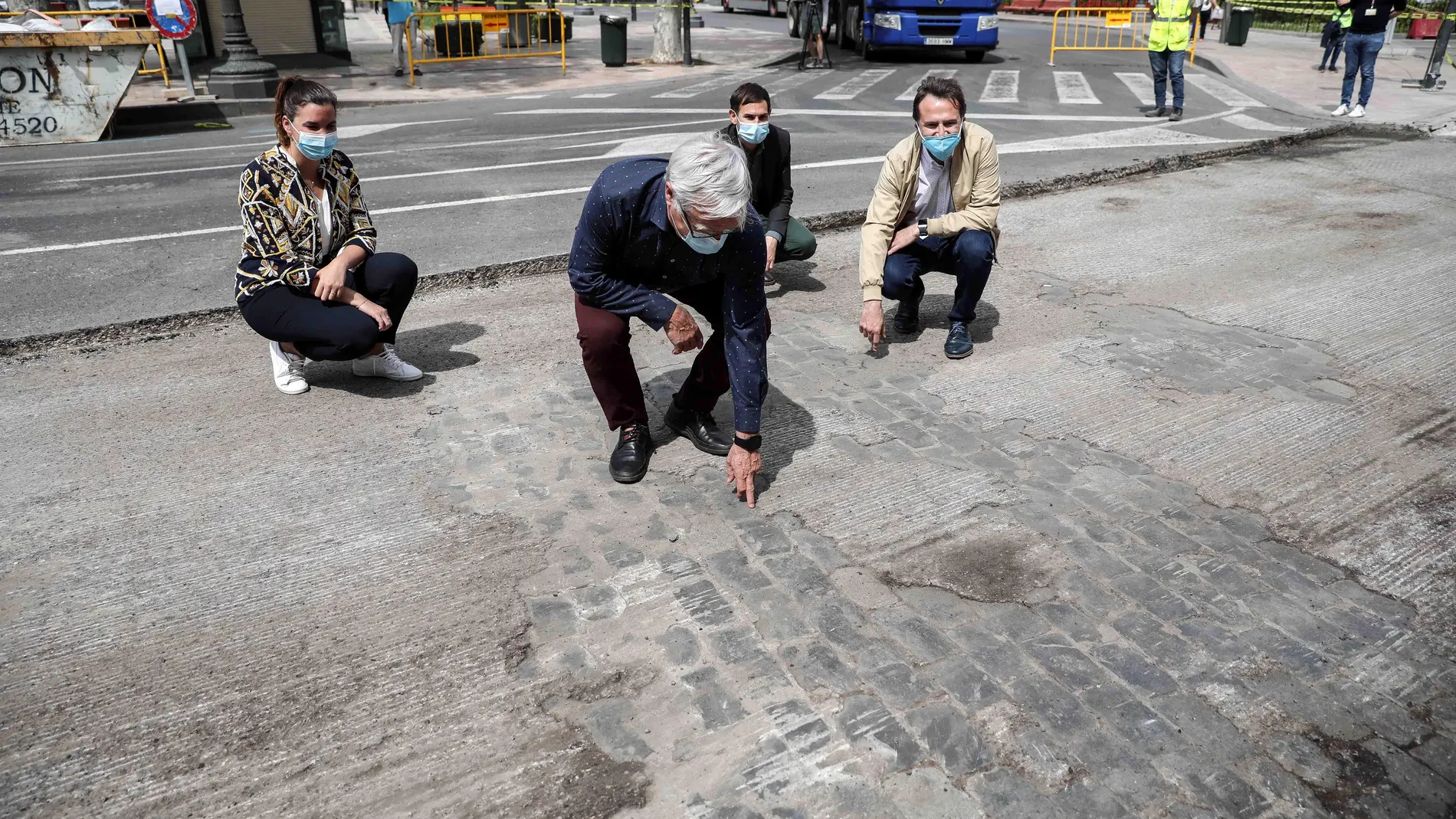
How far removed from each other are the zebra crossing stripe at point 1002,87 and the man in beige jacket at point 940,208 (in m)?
9.78

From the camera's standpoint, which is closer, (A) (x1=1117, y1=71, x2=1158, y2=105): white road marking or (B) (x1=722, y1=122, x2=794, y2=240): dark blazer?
(B) (x1=722, y1=122, x2=794, y2=240): dark blazer

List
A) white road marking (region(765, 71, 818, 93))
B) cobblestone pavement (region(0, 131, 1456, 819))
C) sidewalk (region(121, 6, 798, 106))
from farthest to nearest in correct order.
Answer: white road marking (region(765, 71, 818, 93)) < sidewalk (region(121, 6, 798, 106)) < cobblestone pavement (region(0, 131, 1456, 819))

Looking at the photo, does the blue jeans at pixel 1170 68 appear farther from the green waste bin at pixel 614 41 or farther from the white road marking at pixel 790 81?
the green waste bin at pixel 614 41

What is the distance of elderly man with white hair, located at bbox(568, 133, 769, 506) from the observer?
10.1 feet

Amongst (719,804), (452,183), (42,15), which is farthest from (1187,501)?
(42,15)

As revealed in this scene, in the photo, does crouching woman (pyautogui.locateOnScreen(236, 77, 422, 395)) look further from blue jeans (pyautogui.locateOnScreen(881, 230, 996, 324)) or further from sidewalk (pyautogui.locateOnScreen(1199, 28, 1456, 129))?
sidewalk (pyautogui.locateOnScreen(1199, 28, 1456, 129))

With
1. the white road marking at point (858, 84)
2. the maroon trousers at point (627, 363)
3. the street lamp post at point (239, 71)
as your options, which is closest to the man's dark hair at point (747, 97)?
the maroon trousers at point (627, 363)

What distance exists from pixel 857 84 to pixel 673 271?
13533 mm

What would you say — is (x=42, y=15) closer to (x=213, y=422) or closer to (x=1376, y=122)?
(x=213, y=422)

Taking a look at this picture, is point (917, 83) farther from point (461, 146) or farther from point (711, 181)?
point (711, 181)

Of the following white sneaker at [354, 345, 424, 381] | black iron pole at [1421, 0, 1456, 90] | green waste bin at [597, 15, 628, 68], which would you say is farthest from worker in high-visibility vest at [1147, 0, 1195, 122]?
green waste bin at [597, 15, 628, 68]

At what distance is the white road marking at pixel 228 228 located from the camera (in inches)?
264

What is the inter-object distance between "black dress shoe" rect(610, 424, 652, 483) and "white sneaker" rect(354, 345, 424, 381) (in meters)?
1.33

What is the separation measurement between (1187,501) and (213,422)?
3.99 meters
